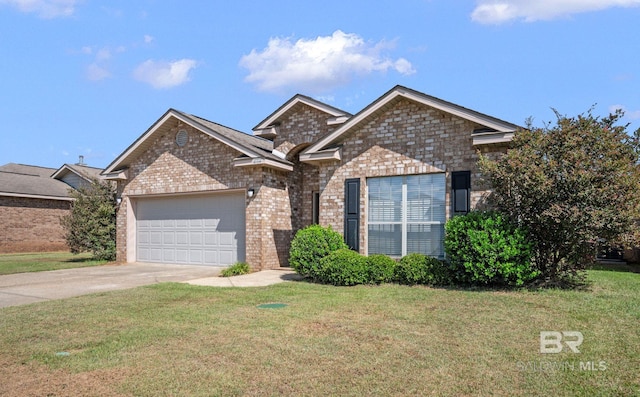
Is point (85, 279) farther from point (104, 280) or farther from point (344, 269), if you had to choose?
A: point (344, 269)

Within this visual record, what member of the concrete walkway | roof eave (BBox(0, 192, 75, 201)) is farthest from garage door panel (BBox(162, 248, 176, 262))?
roof eave (BBox(0, 192, 75, 201))

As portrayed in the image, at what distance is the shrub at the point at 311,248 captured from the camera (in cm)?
1141

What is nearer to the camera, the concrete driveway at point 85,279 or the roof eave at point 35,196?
the concrete driveway at point 85,279

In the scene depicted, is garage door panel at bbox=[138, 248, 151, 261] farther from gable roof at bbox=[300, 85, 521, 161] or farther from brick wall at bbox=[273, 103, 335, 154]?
gable roof at bbox=[300, 85, 521, 161]

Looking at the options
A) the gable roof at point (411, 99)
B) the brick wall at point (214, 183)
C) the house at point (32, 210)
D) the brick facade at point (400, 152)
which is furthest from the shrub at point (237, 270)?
the house at point (32, 210)

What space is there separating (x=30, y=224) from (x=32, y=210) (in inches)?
30.7

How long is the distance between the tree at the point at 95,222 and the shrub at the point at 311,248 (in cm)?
1038

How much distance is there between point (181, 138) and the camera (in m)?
16.2

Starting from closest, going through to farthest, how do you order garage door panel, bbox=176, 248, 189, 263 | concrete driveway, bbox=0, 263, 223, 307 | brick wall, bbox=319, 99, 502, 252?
concrete driveway, bbox=0, 263, 223, 307 < brick wall, bbox=319, 99, 502, 252 < garage door panel, bbox=176, 248, 189, 263

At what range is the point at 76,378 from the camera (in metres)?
4.68

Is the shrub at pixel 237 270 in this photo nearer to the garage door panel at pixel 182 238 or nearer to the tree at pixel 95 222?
the garage door panel at pixel 182 238

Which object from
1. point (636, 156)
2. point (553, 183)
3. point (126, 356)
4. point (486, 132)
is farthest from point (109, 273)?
point (636, 156)

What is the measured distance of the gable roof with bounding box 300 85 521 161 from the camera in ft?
34.4

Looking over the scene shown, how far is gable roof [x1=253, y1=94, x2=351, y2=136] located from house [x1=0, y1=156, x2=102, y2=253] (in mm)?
10943
